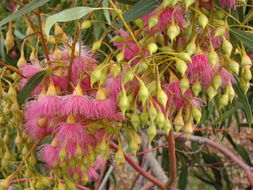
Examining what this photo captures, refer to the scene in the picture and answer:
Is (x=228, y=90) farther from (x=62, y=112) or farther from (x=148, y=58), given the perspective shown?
(x=62, y=112)

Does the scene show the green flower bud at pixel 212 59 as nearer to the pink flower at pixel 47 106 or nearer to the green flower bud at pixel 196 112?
the green flower bud at pixel 196 112

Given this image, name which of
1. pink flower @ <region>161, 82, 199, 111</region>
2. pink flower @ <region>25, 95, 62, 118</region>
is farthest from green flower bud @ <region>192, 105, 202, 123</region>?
pink flower @ <region>25, 95, 62, 118</region>

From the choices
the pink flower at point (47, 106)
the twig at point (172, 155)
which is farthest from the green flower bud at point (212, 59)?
the pink flower at point (47, 106)

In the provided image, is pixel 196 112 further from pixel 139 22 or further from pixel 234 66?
pixel 139 22

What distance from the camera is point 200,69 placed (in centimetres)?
104

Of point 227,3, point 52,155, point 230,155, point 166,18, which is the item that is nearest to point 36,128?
point 52,155

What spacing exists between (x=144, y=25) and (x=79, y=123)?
0.29 metres

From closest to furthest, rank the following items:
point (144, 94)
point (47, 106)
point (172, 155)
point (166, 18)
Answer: point (144, 94), point (166, 18), point (47, 106), point (172, 155)

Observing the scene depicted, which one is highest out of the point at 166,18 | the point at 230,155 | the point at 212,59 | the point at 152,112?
the point at 166,18

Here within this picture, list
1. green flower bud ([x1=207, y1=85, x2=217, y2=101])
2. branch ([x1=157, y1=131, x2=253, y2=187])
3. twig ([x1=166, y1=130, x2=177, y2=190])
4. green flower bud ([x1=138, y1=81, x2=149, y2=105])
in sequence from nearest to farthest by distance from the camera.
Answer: green flower bud ([x1=138, y1=81, x2=149, y2=105])
green flower bud ([x1=207, y1=85, x2=217, y2=101])
twig ([x1=166, y1=130, x2=177, y2=190])
branch ([x1=157, y1=131, x2=253, y2=187])

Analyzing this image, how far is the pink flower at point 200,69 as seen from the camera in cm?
102

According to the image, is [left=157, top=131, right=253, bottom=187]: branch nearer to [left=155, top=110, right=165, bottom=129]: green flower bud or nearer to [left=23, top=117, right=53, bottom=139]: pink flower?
[left=23, top=117, right=53, bottom=139]: pink flower

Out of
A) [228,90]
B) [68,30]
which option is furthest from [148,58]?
[68,30]

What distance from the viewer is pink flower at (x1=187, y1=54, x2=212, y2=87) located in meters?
1.02
